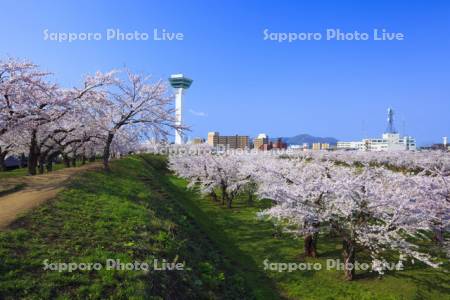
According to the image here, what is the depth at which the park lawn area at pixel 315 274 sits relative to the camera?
16.5 metres

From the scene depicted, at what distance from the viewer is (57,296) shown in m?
9.70

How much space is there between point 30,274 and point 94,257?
2199mm

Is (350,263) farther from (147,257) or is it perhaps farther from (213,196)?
(213,196)

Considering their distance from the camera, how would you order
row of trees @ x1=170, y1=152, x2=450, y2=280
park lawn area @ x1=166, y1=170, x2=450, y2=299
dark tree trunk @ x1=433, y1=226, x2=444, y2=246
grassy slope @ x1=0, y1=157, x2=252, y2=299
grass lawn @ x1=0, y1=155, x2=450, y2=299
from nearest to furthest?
1. grassy slope @ x1=0, y1=157, x2=252, y2=299
2. grass lawn @ x1=0, y1=155, x2=450, y2=299
3. park lawn area @ x1=166, y1=170, x2=450, y2=299
4. row of trees @ x1=170, y1=152, x2=450, y2=280
5. dark tree trunk @ x1=433, y1=226, x2=444, y2=246

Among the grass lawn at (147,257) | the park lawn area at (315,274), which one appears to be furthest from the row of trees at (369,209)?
the grass lawn at (147,257)

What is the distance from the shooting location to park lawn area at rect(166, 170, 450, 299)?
16.5 meters

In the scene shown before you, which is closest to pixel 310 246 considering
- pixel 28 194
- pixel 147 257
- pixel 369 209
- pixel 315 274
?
pixel 315 274

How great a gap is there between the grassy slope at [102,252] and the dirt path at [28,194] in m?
0.57

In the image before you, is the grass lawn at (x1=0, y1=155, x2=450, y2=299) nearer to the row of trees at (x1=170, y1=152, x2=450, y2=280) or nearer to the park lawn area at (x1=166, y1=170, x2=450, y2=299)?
the park lawn area at (x1=166, y1=170, x2=450, y2=299)

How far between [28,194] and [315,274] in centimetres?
1612

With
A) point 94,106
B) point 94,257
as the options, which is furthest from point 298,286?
point 94,106

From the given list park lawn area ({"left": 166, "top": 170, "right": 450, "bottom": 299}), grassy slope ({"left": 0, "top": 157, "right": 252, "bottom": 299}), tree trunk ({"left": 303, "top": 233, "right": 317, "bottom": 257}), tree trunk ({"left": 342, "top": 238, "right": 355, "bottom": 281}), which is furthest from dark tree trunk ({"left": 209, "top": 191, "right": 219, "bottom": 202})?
tree trunk ({"left": 342, "top": 238, "right": 355, "bottom": 281})

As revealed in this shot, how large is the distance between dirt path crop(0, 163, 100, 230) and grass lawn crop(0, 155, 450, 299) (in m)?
0.59

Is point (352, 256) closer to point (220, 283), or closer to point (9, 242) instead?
point (220, 283)
